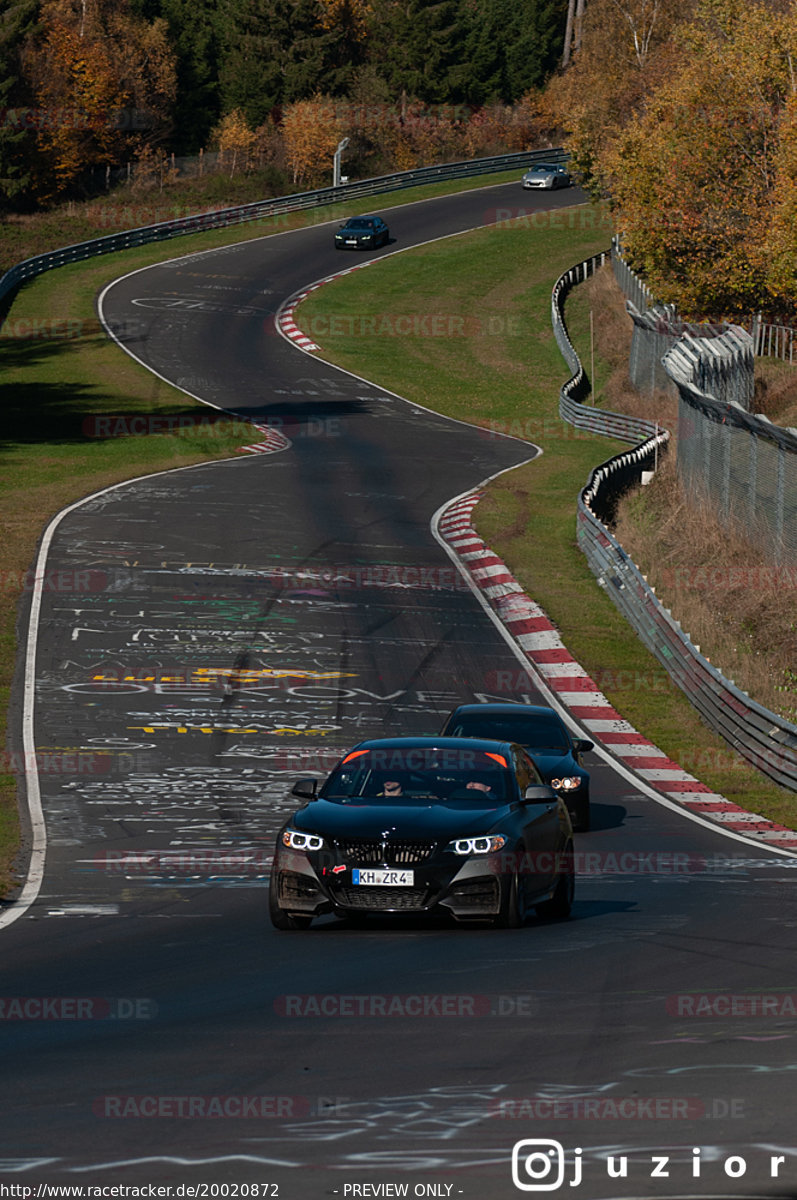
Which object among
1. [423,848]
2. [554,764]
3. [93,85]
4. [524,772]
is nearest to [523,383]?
[554,764]

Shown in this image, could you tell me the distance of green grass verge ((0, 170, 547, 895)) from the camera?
31.9 meters

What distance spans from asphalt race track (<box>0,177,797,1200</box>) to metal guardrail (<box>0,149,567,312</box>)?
148 feet

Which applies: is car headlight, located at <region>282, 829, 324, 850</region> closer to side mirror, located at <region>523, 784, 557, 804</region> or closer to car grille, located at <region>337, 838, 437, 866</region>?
car grille, located at <region>337, 838, 437, 866</region>

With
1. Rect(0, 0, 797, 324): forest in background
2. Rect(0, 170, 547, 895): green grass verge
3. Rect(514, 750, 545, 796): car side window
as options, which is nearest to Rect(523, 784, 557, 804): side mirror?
Rect(514, 750, 545, 796): car side window

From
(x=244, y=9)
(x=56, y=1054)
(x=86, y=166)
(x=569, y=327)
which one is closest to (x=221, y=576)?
(x=56, y=1054)

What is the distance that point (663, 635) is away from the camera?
28.1 m

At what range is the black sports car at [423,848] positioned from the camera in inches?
460

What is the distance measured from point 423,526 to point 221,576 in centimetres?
794

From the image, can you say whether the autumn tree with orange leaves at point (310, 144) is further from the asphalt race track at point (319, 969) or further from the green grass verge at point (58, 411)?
the asphalt race track at point (319, 969)

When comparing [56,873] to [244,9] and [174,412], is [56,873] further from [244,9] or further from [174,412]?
[244,9]

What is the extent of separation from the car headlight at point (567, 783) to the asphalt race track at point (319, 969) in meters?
0.66

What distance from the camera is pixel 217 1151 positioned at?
21.8ft

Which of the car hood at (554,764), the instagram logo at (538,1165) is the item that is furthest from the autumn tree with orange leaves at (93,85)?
the instagram logo at (538,1165)

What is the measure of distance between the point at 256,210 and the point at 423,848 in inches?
3206
